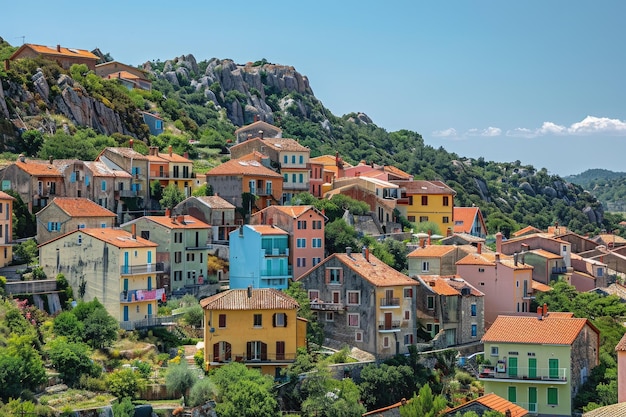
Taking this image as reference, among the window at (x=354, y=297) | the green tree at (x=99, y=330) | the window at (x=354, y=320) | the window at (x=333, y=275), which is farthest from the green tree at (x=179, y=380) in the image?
the window at (x=333, y=275)

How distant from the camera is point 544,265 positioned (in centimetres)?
8488

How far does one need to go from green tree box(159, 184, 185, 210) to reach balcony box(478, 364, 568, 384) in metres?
27.2

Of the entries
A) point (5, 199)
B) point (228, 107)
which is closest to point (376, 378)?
point (5, 199)

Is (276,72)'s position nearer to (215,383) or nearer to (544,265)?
(544,265)

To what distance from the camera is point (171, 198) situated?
81.9 meters

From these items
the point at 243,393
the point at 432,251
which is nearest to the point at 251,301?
the point at 243,393

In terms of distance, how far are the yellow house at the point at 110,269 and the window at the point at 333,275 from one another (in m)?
9.91

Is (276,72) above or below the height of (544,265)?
above

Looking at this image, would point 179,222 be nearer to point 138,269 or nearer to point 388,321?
point 138,269

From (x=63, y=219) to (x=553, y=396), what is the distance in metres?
30.7

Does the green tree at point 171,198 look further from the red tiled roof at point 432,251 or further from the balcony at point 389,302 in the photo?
the balcony at point 389,302

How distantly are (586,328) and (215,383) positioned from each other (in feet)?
74.1

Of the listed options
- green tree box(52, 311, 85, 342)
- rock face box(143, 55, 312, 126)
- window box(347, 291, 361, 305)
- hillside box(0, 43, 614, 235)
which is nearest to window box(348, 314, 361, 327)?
window box(347, 291, 361, 305)

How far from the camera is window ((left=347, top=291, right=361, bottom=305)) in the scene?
67.2m
